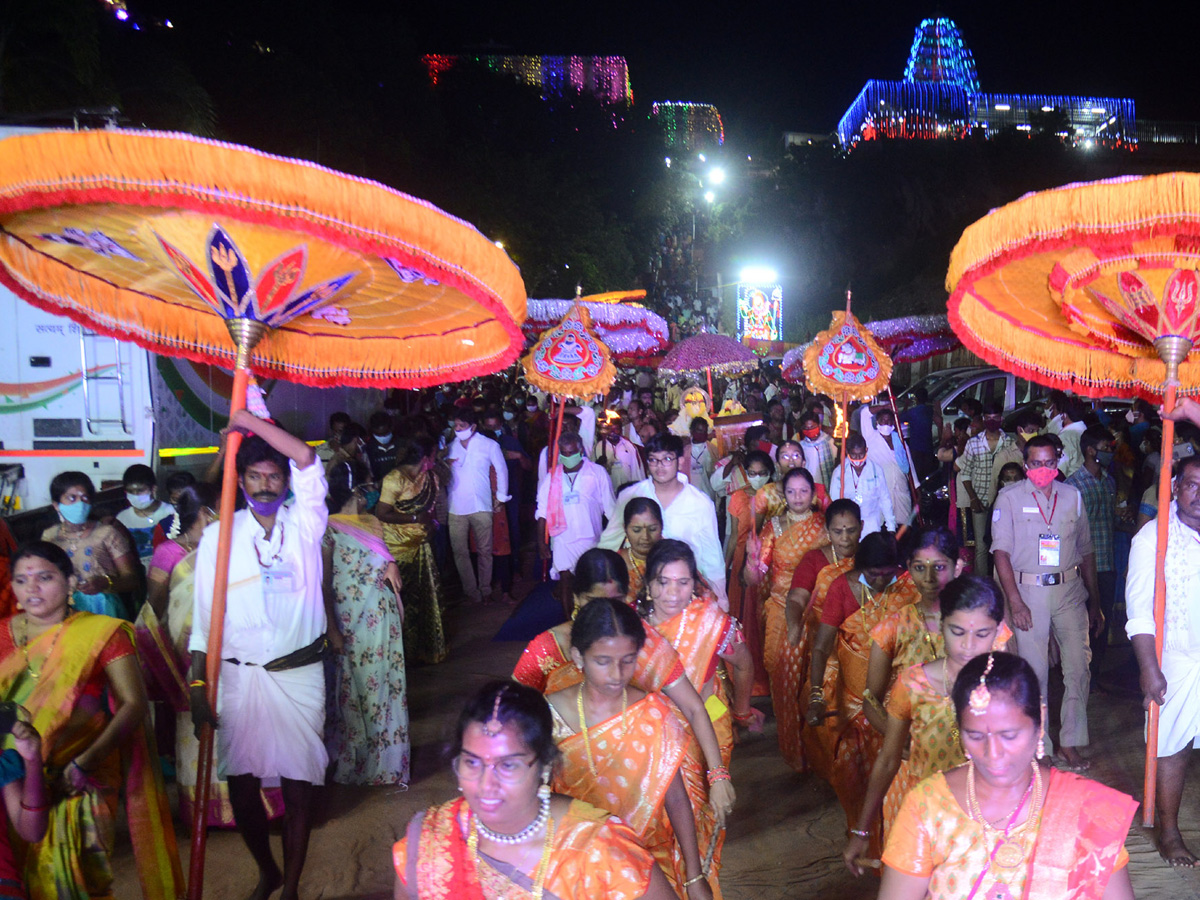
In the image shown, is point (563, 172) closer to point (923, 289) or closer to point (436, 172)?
point (436, 172)

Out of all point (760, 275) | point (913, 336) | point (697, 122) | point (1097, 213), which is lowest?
point (1097, 213)

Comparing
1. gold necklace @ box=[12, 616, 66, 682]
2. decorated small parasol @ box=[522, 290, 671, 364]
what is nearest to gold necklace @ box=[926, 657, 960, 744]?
gold necklace @ box=[12, 616, 66, 682]

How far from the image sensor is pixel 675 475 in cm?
552

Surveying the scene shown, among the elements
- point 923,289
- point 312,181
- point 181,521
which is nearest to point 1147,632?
point 312,181

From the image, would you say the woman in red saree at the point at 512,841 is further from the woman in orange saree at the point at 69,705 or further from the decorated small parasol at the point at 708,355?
the decorated small parasol at the point at 708,355

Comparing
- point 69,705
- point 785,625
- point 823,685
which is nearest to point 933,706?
point 823,685

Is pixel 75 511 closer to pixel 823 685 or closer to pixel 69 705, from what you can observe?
pixel 69 705

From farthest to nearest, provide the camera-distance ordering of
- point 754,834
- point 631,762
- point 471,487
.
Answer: point 471,487 → point 754,834 → point 631,762

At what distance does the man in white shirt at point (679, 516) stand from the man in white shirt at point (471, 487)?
12.0 feet

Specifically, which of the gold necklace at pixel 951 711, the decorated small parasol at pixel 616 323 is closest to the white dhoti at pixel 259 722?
the gold necklace at pixel 951 711

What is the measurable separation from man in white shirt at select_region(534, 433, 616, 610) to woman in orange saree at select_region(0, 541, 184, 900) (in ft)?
14.4

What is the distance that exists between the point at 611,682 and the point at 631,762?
0.26 metres

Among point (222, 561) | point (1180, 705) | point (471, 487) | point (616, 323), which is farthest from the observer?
point (616, 323)

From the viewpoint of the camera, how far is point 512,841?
85.3 inches
